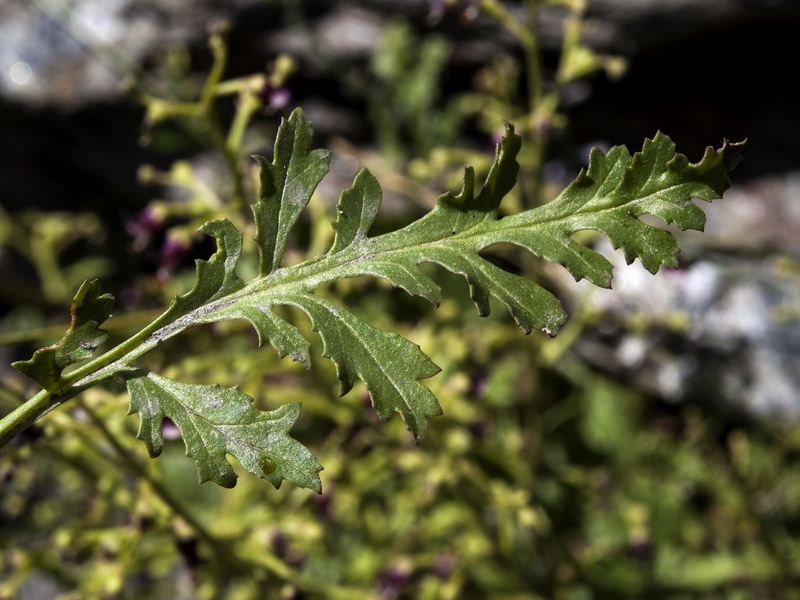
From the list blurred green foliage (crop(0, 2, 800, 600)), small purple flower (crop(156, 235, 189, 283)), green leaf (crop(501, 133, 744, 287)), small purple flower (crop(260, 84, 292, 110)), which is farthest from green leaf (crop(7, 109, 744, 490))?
small purple flower (crop(156, 235, 189, 283))

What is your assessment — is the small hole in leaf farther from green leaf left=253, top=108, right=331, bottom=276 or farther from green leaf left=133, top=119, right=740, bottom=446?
green leaf left=253, top=108, right=331, bottom=276

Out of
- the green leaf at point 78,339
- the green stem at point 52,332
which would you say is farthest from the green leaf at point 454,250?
the green stem at point 52,332

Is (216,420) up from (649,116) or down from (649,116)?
up

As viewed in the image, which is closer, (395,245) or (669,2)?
(395,245)

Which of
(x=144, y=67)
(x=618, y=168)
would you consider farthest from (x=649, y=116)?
(x=618, y=168)

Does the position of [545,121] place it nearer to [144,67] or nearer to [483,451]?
[483,451]

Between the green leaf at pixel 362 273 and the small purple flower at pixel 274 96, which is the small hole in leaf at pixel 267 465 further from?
the small purple flower at pixel 274 96

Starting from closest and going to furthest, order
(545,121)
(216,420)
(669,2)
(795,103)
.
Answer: (216,420), (545,121), (669,2), (795,103)
